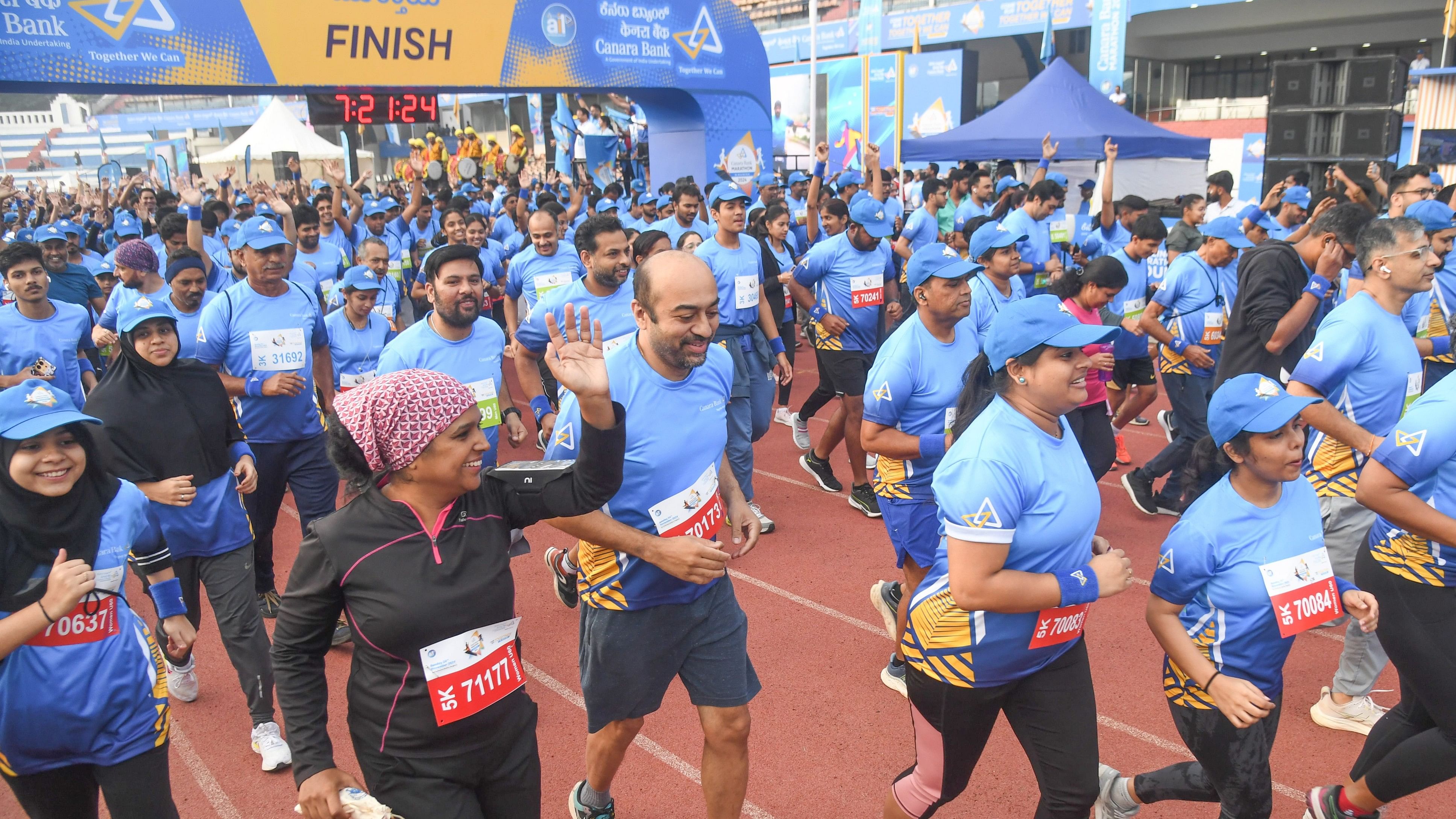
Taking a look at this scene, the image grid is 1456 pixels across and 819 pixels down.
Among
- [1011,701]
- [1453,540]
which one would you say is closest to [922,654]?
[1011,701]

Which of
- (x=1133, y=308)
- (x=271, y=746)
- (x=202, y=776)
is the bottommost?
(x=202, y=776)

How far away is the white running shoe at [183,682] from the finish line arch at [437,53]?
9.88 metres

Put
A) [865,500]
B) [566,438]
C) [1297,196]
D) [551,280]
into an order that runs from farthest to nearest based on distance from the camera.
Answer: [1297,196]
[551,280]
[865,500]
[566,438]

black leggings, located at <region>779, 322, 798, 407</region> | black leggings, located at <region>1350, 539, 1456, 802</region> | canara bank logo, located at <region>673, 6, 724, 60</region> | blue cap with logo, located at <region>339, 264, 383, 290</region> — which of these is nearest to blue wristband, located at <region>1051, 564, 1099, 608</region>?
black leggings, located at <region>1350, 539, 1456, 802</region>

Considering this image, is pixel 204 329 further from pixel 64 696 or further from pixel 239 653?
pixel 64 696

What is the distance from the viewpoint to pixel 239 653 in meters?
4.29

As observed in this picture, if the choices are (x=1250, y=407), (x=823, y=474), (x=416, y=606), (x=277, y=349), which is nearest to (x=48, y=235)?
(x=277, y=349)

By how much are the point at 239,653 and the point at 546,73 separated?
41.6ft

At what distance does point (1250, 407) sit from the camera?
9.46 feet

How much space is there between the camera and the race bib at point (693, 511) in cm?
319

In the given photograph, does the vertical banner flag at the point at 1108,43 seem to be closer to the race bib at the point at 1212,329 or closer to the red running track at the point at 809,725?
the race bib at the point at 1212,329

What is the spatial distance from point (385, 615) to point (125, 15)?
12657 mm

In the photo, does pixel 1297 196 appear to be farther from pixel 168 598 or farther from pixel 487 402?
pixel 168 598

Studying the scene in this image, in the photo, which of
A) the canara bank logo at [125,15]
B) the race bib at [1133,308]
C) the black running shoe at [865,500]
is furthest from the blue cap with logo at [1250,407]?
the canara bank logo at [125,15]
